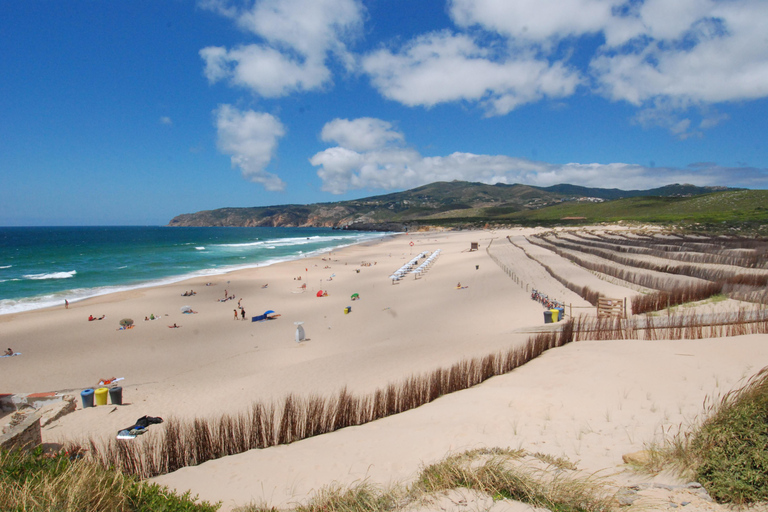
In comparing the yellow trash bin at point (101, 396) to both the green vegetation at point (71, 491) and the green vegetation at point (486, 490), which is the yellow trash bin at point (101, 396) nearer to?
the green vegetation at point (71, 491)

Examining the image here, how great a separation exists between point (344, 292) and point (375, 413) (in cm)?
1739

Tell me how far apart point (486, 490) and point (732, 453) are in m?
2.29

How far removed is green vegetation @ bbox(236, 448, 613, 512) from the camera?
3.41 meters

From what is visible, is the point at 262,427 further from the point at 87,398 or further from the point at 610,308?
the point at 610,308

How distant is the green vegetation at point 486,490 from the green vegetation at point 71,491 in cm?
86

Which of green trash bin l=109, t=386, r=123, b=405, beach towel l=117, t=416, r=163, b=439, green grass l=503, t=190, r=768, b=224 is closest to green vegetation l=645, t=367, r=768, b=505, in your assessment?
beach towel l=117, t=416, r=163, b=439

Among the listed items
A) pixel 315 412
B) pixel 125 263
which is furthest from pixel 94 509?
pixel 125 263

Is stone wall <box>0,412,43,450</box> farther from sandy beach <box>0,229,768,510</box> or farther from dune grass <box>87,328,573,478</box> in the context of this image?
sandy beach <box>0,229,768,510</box>

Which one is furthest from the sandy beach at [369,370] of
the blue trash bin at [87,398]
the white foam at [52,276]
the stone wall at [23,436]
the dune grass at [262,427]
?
the white foam at [52,276]

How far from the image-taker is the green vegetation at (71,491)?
3076mm

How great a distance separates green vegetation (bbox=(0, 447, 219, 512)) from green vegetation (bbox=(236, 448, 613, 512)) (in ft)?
2.82

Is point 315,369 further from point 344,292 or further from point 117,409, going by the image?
point 344,292

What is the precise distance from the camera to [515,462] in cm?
426

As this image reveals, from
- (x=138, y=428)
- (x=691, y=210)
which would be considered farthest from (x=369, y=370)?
(x=691, y=210)
